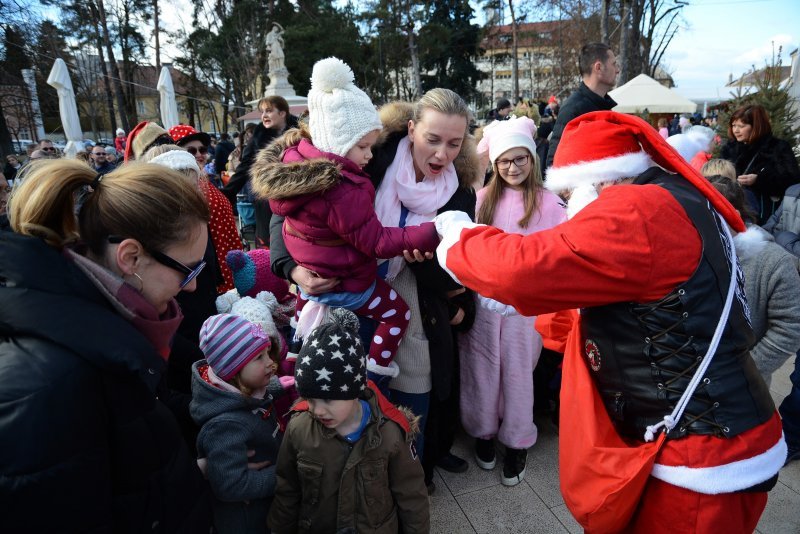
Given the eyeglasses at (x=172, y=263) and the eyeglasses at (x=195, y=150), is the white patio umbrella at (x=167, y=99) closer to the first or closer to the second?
the eyeglasses at (x=195, y=150)

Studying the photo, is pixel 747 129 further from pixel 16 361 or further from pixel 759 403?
pixel 16 361

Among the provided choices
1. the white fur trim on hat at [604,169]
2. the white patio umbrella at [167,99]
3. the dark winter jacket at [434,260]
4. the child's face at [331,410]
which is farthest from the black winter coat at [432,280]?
the white patio umbrella at [167,99]

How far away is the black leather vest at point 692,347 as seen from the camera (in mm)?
1404

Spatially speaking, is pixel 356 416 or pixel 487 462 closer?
pixel 356 416

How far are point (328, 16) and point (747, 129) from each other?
28.2 metres

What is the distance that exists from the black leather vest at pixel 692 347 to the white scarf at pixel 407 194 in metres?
1.04

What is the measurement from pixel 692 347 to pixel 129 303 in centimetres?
156

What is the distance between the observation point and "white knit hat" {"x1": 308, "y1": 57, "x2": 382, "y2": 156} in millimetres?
2084

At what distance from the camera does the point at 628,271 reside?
134 centimetres

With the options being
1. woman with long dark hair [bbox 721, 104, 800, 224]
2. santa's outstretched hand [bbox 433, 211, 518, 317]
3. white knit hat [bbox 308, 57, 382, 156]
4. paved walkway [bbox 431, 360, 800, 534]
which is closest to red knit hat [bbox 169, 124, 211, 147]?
Answer: white knit hat [bbox 308, 57, 382, 156]

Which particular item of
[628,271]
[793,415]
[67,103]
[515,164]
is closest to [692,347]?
[628,271]

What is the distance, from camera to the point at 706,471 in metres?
1.44

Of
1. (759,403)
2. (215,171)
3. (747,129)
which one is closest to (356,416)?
(759,403)

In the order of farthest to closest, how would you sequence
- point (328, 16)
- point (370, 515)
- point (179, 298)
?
point (328, 16) < point (179, 298) < point (370, 515)
